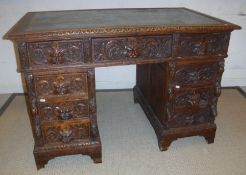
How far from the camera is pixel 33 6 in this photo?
220 cm

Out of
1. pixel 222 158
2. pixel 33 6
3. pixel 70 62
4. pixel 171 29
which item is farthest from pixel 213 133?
pixel 33 6

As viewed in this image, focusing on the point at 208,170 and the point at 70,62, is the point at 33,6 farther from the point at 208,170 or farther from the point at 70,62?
the point at 208,170

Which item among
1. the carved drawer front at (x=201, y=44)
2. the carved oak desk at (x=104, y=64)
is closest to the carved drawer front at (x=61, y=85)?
the carved oak desk at (x=104, y=64)

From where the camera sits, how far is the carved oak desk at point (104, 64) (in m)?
1.34

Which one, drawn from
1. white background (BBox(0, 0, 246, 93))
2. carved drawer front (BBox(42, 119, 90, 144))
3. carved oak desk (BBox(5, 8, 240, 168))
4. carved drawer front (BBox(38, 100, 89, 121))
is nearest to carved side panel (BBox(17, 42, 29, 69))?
carved oak desk (BBox(5, 8, 240, 168))

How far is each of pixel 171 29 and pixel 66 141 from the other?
879 millimetres

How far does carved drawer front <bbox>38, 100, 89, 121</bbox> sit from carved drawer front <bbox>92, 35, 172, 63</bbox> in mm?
288

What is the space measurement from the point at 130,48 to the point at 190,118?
A: 2.15ft

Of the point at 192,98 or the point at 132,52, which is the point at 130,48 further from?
the point at 192,98

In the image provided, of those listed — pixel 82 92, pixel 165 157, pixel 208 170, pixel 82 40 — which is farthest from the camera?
pixel 165 157

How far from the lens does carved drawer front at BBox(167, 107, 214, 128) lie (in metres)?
1.71

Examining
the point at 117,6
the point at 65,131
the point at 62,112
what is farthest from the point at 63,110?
the point at 117,6

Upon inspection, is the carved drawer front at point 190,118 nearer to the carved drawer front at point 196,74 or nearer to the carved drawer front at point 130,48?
the carved drawer front at point 196,74

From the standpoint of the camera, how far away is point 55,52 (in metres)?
1.33
